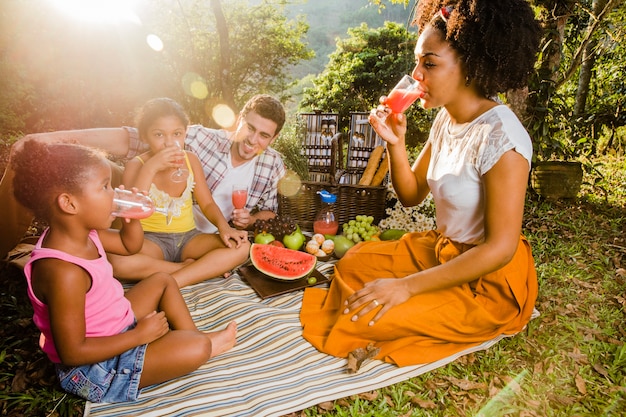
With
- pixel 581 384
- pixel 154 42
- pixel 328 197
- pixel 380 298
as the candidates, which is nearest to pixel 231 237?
pixel 328 197

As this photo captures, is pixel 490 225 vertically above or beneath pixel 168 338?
above

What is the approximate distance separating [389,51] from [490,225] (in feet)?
70.5

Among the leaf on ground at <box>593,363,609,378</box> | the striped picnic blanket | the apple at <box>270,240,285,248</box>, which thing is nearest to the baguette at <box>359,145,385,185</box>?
the apple at <box>270,240,285,248</box>

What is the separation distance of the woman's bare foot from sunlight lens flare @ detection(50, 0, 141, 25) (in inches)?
421

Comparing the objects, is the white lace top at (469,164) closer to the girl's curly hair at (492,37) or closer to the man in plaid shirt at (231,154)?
the girl's curly hair at (492,37)

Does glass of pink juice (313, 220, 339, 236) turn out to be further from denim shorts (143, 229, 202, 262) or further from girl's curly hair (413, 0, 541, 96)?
girl's curly hair (413, 0, 541, 96)

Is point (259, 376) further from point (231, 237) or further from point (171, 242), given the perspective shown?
point (171, 242)

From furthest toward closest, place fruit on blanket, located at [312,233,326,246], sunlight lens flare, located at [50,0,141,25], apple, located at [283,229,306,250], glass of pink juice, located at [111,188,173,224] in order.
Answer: sunlight lens flare, located at [50,0,141,25] < fruit on blanket, located at [312,233,326,246] < apple, located at [283,229,306,250] < glass of pink juice, located at [111,188,173,224]

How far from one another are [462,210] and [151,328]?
1.89 metres

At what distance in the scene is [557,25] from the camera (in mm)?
5594

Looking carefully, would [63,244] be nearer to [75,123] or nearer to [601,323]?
[601,323]

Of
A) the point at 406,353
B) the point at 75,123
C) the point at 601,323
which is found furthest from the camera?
the point at 75,123

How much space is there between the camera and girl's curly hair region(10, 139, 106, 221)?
162cm

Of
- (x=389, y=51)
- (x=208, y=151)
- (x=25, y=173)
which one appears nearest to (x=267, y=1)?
(x=389, y=51)
